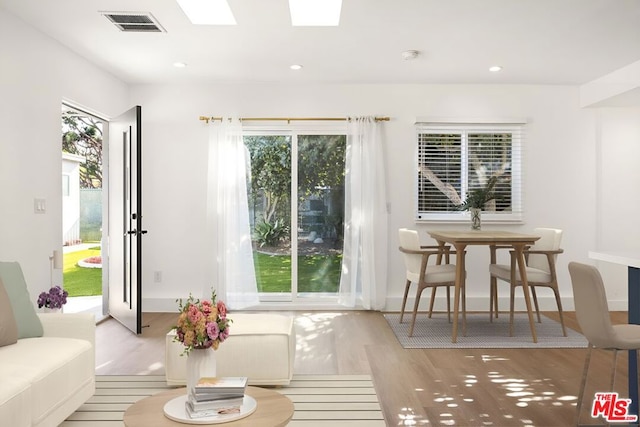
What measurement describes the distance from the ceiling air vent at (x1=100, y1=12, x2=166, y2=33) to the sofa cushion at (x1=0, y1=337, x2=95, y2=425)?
94.0 inches

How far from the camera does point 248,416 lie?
2.14 meters

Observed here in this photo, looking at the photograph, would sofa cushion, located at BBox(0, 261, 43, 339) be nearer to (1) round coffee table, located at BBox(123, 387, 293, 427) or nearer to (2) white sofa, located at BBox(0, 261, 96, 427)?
(2) white sofa, located at BBox(0, 261, 96, 427)

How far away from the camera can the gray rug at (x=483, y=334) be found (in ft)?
15.1

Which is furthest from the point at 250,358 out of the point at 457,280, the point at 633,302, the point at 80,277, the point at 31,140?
the point at 80,277

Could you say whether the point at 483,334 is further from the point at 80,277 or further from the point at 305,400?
the point at 80,277

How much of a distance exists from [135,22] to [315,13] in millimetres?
1407

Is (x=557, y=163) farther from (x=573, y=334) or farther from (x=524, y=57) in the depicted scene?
(x=573, y=334)

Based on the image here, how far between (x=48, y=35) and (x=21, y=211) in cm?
152

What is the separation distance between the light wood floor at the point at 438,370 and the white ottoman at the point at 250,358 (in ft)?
1.61

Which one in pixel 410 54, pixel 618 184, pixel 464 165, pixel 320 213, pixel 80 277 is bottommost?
pixel 80 277

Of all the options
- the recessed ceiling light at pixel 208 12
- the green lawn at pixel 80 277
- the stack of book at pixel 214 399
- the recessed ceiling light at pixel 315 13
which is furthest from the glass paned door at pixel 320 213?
the green lawn at pixel 80 277

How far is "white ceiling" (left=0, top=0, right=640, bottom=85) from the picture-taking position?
380 centimetres

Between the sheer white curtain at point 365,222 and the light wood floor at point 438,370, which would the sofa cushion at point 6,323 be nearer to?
the light wood floor at point 438,370

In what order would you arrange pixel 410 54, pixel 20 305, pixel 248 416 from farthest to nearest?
pixel 410 54
pixel 20 305
pixel 248 416
